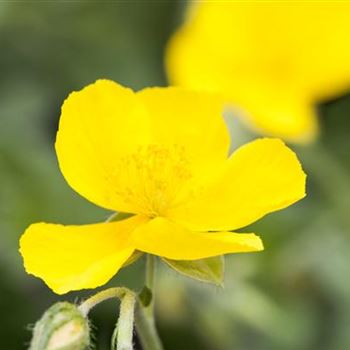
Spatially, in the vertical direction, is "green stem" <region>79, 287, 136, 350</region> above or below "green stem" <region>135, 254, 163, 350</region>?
above

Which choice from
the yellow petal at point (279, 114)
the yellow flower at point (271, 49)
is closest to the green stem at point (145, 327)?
the yellow petal at point (279, 114)

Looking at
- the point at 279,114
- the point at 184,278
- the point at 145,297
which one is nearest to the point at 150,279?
the point at 145,297

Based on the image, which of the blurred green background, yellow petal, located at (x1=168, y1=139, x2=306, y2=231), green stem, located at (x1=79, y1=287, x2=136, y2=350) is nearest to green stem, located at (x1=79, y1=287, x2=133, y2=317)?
green stem, located at (x1=79, y1=287, x2=136, y2=350)

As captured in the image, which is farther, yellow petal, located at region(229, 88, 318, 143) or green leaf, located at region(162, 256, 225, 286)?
yellow petal, located at region(229, 88, 318, 143)

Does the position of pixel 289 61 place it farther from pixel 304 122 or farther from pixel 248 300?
pixel 248 300

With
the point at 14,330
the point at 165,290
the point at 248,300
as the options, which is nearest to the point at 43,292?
the point at 14,330

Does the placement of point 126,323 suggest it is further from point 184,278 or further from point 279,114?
point 279,114

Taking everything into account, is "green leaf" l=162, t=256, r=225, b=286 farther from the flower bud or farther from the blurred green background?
the blurred green background
